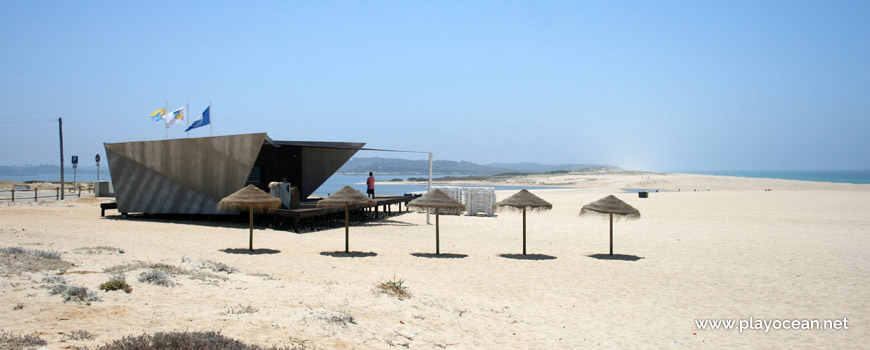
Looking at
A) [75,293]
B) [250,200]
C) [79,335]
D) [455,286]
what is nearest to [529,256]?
[455,286]

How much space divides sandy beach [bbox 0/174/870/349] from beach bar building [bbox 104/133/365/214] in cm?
90

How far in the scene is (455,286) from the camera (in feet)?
29.4

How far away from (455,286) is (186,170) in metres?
11.6

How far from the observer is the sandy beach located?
585cm

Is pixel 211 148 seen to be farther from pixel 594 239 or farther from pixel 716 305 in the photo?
pixel 716 305

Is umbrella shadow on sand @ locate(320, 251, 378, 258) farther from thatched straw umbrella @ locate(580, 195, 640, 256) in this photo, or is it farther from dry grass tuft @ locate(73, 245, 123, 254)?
thatched straw umbrella @ locate(580, 195, 640, 256)

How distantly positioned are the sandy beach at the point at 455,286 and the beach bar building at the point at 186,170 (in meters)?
0.90

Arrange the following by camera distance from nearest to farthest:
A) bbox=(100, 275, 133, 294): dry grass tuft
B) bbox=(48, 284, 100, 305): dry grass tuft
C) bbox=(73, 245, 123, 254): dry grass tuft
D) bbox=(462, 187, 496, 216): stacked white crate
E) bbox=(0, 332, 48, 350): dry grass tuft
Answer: bbox=(0, 332, 48, 350): dry grass tuft → bbox=(48, 284, 100, 305): dry grass tuft → bbox=(100, 275, 133, 294): dry grass tuft → bbox=(73, 245, 123, 254): dry grass tuft → bbox=(462, 187, 496, 216): stacked white crate

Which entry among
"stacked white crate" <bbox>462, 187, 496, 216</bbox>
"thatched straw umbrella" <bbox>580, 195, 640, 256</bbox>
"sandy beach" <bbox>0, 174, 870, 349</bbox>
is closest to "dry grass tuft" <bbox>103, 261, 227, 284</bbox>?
"sandy beach" <bbox>0, 174, 870, 349</bbox>

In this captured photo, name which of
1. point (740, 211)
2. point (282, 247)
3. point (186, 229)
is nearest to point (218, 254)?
→ point (282, 247)

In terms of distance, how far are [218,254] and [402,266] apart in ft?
12.7

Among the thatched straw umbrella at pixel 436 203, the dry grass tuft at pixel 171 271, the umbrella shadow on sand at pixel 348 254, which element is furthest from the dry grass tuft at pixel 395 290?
the thatched straw umbrella at pixel 436 203

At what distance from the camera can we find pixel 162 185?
57.5 feet

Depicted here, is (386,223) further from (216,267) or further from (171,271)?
(171,271)
